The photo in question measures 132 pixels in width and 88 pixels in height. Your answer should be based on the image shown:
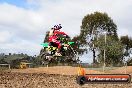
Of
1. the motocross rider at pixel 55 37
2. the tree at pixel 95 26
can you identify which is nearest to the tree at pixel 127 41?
the tree at pixel 95 26

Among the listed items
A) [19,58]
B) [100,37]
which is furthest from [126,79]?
[100,37]

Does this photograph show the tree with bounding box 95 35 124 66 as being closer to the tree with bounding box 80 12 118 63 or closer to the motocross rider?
the tree with bounding box 80 12 118 63

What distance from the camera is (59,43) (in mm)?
24953

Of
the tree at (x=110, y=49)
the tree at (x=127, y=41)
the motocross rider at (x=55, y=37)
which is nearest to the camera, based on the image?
the motocross rider at (x=55, y=37)

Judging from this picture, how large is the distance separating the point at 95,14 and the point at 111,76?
63014mm

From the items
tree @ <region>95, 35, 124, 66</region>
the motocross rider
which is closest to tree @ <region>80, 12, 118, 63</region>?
tree @ <region>95, 35, 124, 66</region>

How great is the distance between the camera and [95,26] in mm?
79938

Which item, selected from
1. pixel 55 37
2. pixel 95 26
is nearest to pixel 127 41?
pixel 95 26

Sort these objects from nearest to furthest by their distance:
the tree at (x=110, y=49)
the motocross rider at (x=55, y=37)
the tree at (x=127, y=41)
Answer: the motocross rider at (x=55, y=37) → the tree at (x=110, y=49) → the tree at (x=127, y=41)

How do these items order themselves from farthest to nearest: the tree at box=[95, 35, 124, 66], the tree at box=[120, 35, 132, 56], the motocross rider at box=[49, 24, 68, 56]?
the tree at box=[120, 35, 132, 56], the tree at box=[95, 35, 124, 66], the motocross rider at box=[49, 24, 68, 56]

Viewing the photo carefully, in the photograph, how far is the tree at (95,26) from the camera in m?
79.1

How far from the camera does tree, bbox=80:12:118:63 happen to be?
79062mm

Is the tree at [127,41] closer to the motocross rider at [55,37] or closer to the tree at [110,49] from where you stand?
the tree at [110,49]

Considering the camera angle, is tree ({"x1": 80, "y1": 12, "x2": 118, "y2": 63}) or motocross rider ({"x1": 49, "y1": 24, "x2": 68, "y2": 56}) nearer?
motocross rider ({"x1": 49, "y1": 24, "x2": 68, "y2": 56})
